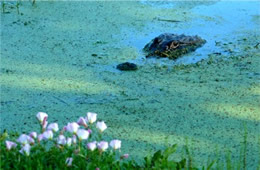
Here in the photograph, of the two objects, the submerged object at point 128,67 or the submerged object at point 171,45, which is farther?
the submerged object at point 171,45

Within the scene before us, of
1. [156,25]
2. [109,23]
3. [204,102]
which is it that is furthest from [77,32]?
[204,102]

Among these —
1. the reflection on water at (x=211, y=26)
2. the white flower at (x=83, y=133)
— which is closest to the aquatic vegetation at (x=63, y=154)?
the white flower at (x=83, y=133)

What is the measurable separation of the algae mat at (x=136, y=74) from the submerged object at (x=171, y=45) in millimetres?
56

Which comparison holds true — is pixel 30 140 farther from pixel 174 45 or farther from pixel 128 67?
pixel 174 45

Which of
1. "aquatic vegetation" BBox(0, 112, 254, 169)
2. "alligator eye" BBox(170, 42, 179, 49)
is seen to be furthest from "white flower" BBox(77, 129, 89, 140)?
"alligator eye" BBox(170, 42, 179, 49)

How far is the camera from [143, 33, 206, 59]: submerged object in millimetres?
2736

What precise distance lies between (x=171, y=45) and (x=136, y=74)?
36cm

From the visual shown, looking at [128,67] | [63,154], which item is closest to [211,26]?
[128,67]

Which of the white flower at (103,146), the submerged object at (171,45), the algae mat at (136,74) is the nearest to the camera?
the white flower at (103,146)

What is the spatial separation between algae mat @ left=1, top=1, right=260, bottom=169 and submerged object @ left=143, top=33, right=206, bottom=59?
6 centimetres

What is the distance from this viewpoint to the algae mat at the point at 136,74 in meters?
2.03

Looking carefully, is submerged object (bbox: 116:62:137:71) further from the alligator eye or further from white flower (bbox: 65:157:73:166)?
white flower (bbox: 65:157:73:166)

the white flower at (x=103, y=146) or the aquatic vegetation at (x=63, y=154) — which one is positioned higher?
the white flower at (x=103, y=146)

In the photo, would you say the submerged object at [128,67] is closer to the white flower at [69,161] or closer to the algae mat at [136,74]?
the algae mat at [136,74]
